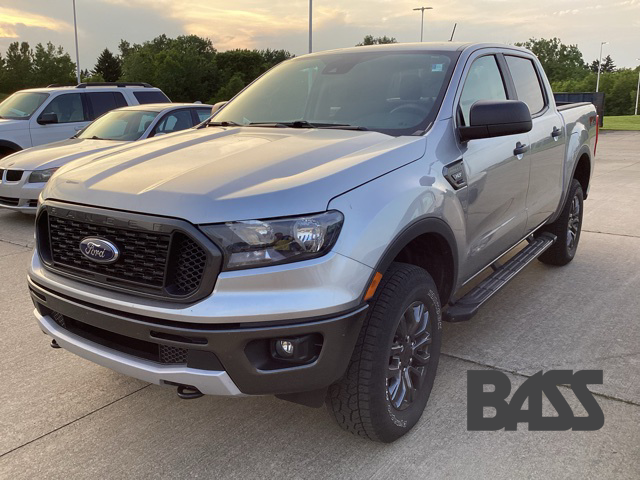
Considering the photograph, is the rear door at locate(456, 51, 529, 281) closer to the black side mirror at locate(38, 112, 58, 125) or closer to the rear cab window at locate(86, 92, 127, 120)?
the black side mirror at locate(38, 112, 58, 125)

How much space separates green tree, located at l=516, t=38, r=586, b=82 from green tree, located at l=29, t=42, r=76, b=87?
293 ft

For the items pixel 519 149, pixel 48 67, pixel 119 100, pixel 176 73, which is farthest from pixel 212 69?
pixel 519 149

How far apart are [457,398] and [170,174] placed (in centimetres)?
186

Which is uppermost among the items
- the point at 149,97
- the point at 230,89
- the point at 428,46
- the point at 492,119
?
the point at 428,46

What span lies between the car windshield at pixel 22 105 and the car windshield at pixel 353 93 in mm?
7759

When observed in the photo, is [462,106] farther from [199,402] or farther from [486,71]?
[199,402]

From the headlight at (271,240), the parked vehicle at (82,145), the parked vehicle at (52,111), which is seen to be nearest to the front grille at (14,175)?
the parked vehicle at (82,145)

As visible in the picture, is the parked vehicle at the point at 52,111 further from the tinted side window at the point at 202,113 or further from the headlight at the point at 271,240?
the headlight at the point at 271,240

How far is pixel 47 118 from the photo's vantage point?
10.2 m

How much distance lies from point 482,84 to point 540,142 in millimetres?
803

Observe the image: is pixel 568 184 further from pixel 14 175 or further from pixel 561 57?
pixel 561 57

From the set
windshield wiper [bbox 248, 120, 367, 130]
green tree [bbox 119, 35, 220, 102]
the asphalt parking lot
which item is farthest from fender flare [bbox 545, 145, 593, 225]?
green tree [bbox 119, 35, 220, 102]

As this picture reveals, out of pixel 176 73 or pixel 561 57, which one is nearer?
pixel 176 73

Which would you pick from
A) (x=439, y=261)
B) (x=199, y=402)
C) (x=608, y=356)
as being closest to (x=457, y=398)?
(x=439, y=261)
